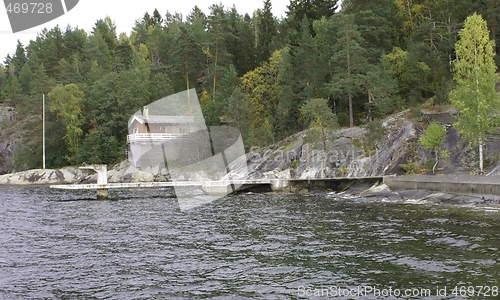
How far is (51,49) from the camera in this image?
91000mm

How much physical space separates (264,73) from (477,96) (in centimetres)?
3598

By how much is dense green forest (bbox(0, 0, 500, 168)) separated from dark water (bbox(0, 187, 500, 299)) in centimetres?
2344

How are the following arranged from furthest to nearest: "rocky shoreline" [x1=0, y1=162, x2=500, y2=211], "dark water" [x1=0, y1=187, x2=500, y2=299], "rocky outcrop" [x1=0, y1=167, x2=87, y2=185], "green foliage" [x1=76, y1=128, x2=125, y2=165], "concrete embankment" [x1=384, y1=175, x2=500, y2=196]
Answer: "green foliage" [x1=76, y1=128, x2=125, y2=165], "rocky outcrop" [x1=0, y1=167, x2=87, y2=185], "rocky shoreline" [x1=0, y1=162, x2=500, y2=211], "concrete embankment" [x1=384, y1=175, x2=500, y2=196], "dark water" [x1=0, y1=187, x2=500, y2=299]

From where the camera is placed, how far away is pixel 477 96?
2770cm

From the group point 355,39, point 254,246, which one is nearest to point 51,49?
point 355,39

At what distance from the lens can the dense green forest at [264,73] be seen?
144 feet

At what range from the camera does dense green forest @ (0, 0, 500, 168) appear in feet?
144

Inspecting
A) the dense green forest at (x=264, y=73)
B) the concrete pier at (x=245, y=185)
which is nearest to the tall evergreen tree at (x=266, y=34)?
the dense green forest at (x=264, y=73)

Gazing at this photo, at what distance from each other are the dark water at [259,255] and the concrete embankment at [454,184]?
2.61 m

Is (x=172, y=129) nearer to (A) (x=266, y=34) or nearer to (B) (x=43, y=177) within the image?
(B) (x=43, y=177)

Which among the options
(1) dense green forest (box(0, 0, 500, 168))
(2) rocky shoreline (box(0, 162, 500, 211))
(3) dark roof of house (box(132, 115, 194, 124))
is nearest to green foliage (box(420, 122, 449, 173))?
(2) rocky shoreline (box(0, 162, 500, 211))

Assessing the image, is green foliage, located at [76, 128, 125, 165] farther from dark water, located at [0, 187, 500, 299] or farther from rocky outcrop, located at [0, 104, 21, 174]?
dark water, located at [0, 187, 500, 299]

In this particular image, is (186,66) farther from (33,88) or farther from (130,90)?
(33,88)

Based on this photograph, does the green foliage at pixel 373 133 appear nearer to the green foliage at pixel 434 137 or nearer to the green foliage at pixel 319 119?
the green foliage at pixel 319 119
